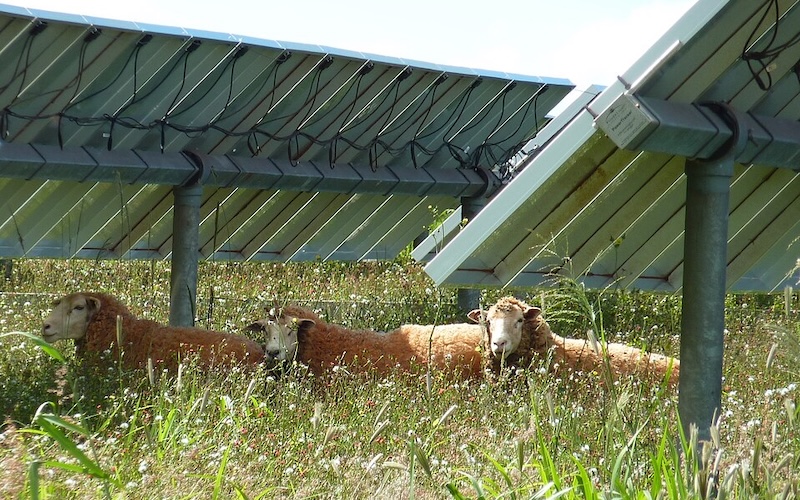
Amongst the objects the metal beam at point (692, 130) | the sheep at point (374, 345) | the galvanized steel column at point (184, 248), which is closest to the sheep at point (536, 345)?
the sheep at point (374, 345)

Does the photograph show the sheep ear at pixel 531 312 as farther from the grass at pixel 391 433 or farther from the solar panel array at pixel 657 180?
the grass at pixel 391 433

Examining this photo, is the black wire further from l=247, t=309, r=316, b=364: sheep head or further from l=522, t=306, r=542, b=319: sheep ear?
l=247, t=309, r=316, b=364: sheep head

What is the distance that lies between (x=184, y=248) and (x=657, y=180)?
5317 millimetres

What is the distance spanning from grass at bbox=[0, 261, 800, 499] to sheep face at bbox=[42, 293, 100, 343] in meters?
0.23

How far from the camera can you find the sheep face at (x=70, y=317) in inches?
346

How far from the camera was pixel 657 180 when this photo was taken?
7.26m

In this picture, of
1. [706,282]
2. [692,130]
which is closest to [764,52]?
[692,130]

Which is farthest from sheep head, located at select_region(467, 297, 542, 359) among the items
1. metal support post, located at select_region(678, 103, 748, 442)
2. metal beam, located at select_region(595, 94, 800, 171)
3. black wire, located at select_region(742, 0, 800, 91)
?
black wire, located at select_region(742, 0, 800, 91)

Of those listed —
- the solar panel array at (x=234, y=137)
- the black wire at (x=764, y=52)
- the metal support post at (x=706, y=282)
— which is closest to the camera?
the black wire at (x=764, y=52)

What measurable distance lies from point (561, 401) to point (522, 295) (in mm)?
7703

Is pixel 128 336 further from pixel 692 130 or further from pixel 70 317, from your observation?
pixel 692 130

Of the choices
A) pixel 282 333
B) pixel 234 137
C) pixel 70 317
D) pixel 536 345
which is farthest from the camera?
pixel 234 137

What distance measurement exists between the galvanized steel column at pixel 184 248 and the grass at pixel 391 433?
1.31 meters

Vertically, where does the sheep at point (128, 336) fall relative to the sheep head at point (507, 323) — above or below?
above
